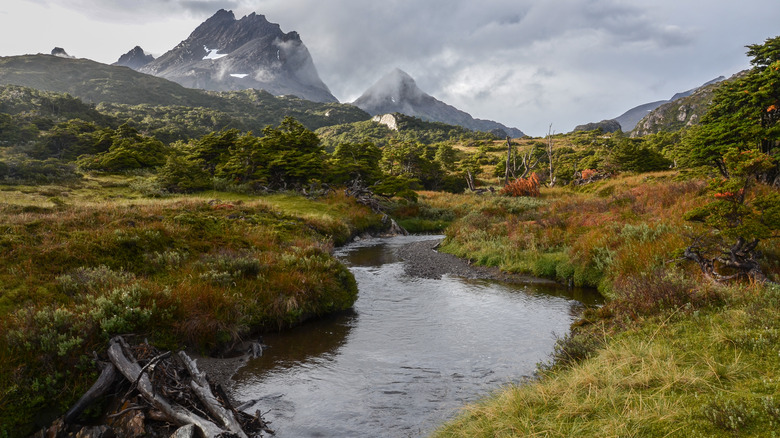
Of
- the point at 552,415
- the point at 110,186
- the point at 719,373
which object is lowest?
the point at 552,415

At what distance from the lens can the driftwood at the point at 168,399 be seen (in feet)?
18.3

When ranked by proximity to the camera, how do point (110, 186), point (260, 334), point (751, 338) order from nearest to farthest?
point (751, 338)
point (260, 334)
point (110, 186)

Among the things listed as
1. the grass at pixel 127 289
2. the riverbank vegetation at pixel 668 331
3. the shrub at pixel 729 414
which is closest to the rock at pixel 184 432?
the grass at pixel 127 289

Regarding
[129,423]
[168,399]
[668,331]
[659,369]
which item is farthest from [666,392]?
[129,423]

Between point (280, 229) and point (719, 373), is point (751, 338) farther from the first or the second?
point (280, 229)

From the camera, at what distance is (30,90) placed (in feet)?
310

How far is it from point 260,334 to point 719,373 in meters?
9.80

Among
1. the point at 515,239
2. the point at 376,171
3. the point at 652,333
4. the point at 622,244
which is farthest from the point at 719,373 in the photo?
the point at 376,171

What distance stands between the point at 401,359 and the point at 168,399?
5155 millimetres

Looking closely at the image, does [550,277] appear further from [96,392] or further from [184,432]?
[96,392]

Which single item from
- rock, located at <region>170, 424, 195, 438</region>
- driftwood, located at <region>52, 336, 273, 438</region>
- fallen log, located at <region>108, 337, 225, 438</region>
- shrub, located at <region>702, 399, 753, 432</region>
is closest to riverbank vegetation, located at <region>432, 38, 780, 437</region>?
shrub, located at <region>702, 399, 753, 432</region>

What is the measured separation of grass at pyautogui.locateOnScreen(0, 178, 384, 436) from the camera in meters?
6.57

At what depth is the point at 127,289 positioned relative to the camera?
891 cm

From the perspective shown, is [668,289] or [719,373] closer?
[719,373]
